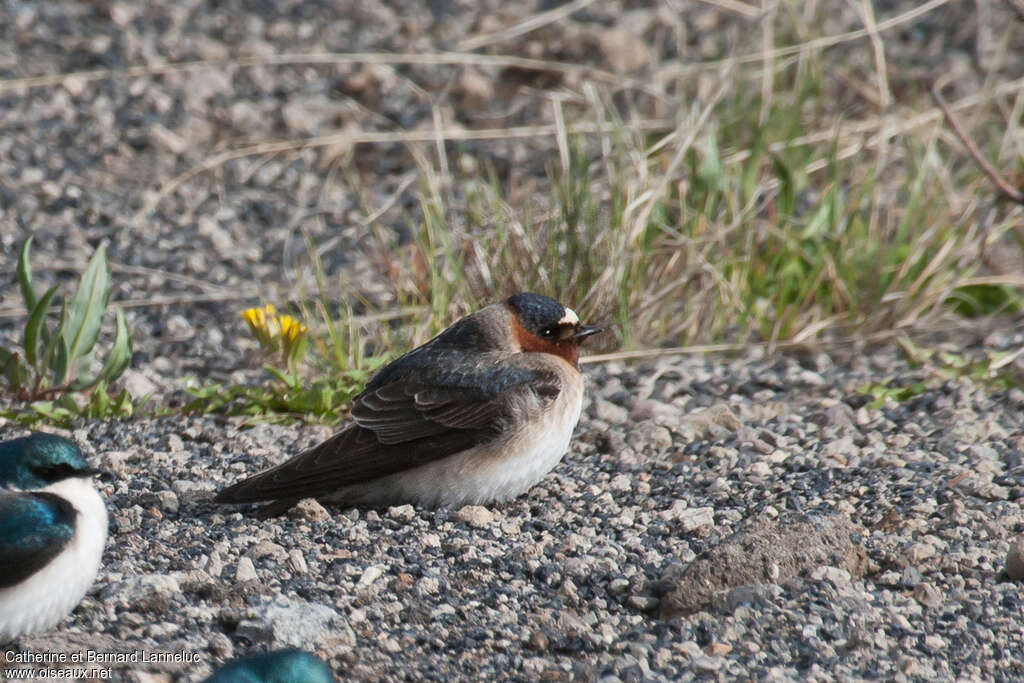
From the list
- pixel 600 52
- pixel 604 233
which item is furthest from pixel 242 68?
pixel 604 233

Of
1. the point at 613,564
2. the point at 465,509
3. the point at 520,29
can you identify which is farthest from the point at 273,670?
the point at 520,29

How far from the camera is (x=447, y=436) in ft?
15.2

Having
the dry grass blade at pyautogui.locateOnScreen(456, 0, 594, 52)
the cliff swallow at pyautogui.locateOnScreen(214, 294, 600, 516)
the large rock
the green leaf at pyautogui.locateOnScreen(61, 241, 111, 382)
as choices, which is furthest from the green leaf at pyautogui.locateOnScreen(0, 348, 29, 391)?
the dry grass blade at pyautogui.locateOnScreen(456, 0, 594, 52)

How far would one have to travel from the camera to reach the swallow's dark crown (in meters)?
4.93

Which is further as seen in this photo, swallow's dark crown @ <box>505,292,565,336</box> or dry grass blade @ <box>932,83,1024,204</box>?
dry grass blade @ <box>932,83,1024,204</box>

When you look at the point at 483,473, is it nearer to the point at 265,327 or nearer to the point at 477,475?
the point at 477,475

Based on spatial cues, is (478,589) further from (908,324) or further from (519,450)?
(908,324)

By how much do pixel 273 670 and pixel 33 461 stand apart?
3.39ft

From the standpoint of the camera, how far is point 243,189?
7.97 metres

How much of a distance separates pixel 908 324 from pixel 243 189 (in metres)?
3.48

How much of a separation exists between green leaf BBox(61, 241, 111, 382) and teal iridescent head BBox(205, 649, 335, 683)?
2543mm

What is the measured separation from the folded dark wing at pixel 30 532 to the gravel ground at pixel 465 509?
8.8 inches

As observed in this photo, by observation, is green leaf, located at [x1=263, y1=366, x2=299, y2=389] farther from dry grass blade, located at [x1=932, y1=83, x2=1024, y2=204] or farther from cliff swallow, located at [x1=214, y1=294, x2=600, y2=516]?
dry grass blade, located at [x1=932, y1=83, x2=1024, y2=204]

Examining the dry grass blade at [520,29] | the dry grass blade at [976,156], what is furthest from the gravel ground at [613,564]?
the dry grass blade at [520,29]
